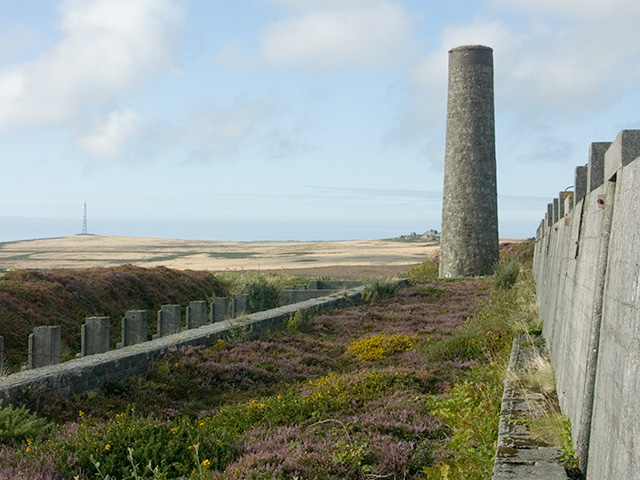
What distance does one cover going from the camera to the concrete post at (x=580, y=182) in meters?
9.02

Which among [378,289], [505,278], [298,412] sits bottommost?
[298,412]

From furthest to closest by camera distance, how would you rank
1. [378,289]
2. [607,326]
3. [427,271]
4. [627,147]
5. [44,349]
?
[427,271] → [378,289] → [44,349] → [627,147] → [607,326]

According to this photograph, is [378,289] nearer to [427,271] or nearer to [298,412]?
[427,271]

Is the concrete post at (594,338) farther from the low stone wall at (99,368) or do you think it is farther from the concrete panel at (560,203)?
the concrete panel at (560,203)

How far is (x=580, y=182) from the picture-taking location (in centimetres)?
914

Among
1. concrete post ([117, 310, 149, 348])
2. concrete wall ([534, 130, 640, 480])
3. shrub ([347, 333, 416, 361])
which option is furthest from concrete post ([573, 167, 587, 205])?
concrete post ([117, 310, 149, 348])

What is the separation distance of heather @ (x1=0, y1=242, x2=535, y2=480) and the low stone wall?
0.20 m

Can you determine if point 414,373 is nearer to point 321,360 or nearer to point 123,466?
point 321,360

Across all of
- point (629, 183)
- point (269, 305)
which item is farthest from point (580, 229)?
point (269, 305)

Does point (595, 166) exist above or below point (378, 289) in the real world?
above

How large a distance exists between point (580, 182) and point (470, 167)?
76.1 ft

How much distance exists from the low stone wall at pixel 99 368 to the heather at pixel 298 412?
0.65 ft

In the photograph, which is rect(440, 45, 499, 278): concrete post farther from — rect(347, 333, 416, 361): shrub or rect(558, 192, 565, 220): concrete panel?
rect(347, 333, 416, 361): shrub

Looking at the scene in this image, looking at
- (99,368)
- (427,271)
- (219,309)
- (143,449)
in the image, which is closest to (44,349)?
(99,368)
